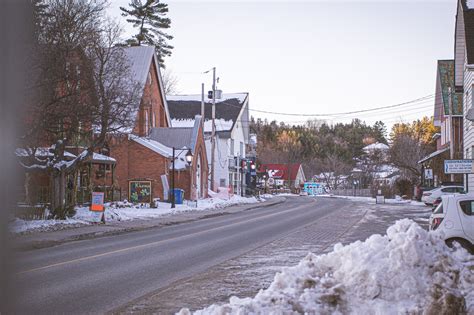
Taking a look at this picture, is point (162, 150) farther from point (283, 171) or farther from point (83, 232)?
point (283, 171)

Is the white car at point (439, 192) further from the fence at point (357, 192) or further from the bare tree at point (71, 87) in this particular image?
the fence at point (357, 192)

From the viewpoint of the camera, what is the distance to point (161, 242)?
17203mm

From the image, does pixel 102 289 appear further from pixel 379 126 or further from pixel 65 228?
pixel 379 126

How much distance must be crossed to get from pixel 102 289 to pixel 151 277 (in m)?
1.43

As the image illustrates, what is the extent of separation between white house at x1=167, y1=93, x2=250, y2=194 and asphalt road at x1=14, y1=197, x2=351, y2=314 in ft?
129

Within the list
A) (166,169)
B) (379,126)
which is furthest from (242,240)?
(379,126)

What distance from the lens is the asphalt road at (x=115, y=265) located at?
869 cm

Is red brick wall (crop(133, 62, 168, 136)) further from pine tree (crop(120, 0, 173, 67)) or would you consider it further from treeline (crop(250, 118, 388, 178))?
treeline (crop(250, 118, 388, 178))

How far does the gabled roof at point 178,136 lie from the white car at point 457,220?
3315 centimetres

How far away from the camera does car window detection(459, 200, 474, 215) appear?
12484mm

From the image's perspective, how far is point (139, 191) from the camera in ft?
126

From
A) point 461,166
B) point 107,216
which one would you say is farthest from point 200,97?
point 461,166

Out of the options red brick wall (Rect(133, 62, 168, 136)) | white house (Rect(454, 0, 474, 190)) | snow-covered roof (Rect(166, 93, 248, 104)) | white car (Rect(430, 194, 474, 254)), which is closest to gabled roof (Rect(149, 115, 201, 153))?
red brick wall (Rect(133, 62, 168, 136))

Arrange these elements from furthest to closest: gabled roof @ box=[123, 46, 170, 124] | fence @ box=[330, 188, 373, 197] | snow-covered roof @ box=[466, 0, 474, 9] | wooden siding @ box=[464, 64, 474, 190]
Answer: fence @ box=[330, 188, 373, 197]
gabled roof @ box=[123, 46, 170, 124]
snow-covered roof @ box=[466, 0, 474, 9]
wooden siding @ box=[464, 64, 474, 190]
